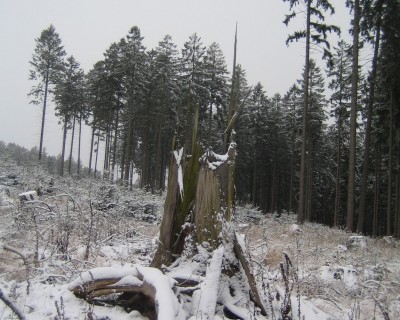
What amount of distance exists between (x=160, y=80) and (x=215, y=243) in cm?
3073

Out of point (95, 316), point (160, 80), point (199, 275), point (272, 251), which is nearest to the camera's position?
point (95, 316)

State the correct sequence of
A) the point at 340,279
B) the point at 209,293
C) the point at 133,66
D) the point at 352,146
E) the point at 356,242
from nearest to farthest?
1. the point at 209,293
2. the point at 340,279
3. the point at 356,242
4. the point at 352,146
5. the point at 133,66

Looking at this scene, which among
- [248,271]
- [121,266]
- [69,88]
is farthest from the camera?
[69,88]

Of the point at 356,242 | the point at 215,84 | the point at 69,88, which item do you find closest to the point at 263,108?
the point at 215,84

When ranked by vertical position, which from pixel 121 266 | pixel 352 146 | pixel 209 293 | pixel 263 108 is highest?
pixel 263 108

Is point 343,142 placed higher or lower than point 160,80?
lower

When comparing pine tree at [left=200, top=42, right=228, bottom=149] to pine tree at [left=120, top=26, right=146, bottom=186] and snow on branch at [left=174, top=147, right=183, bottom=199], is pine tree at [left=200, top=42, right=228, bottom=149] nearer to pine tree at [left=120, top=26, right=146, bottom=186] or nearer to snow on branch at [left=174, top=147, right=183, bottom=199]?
pine tree at [left=120, top=26, right=146, bottom=186]

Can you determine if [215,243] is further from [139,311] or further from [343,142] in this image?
[343,142]

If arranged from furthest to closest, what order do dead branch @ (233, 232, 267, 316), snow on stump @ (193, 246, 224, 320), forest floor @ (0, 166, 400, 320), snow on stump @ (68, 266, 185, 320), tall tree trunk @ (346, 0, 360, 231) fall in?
tall tree trunk @ (346, 0, 360, 231)
dead branch @ (233, 232, 267, 316)
forest floor @ (0, 166, 400, 320)
snow on stump @ (193, 246, 224, 320)
snow on stump @ (68, 266, 185, 320)

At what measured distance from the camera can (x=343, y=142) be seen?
36.6 meters

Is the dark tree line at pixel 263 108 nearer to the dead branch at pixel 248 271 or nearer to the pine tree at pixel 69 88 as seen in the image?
the pine tree at pixel 69 88

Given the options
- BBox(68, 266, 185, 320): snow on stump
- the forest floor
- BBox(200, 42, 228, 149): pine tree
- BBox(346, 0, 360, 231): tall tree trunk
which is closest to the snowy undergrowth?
the forest floor

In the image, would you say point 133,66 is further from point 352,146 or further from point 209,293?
point 209,293

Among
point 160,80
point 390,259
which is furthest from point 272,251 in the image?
point 160,80
